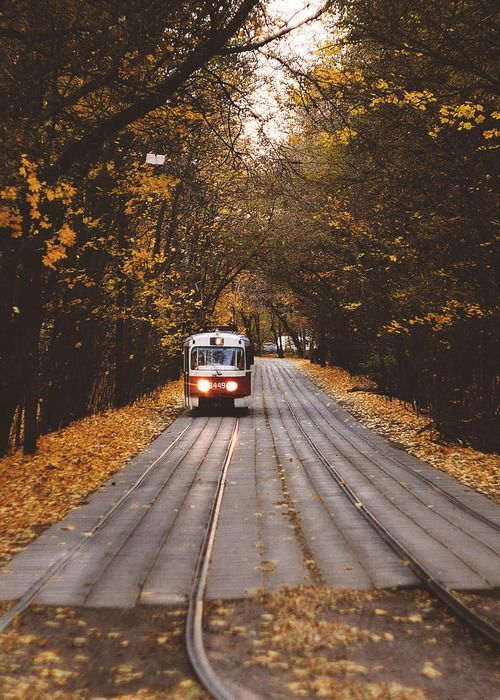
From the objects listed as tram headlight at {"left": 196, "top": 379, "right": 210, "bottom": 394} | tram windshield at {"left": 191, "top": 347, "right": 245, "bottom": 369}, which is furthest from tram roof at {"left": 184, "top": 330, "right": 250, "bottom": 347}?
tram headlight at {"left": 196, "top": 379, "right": 210, "bottom": 394}

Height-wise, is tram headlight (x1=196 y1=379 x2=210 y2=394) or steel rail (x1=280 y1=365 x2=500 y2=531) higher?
tram headlight (x1=196 y1=379 x2=210 y2=394)

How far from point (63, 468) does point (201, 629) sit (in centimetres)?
707

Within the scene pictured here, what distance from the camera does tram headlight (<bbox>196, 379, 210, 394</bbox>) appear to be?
20.0 m

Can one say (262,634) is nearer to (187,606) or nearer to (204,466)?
(187,606)

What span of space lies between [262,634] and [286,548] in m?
2.07

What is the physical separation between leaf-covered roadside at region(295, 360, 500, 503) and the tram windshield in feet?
13.2

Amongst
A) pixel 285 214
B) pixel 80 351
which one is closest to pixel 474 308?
pixel 80 351

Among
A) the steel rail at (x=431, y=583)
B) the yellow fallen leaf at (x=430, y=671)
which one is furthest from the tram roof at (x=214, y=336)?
the yellow fallen leaf at (x=430, y=671)

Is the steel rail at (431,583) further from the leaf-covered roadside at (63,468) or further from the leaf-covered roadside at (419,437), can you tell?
the leaf-covered roadside at (63,468)

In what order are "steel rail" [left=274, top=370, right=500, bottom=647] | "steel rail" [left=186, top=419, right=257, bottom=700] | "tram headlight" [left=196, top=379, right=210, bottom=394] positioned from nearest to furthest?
"steel rail" [left=186, top=419, right=257, bottom=700]
"steel rail" [left=274, top=370, right=500, bottom=647]
"tram headlight" [left=196, top=379, right=210, bottom=394]

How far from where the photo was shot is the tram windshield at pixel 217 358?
20578 mm

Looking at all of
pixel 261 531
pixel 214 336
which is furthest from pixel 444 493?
pixel 214 336

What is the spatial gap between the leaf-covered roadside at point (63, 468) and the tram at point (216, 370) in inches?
54.5

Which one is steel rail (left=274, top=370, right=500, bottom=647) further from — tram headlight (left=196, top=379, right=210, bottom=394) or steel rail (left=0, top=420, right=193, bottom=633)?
tram headlight (left=196, top=379, right=210, bottom=394)
